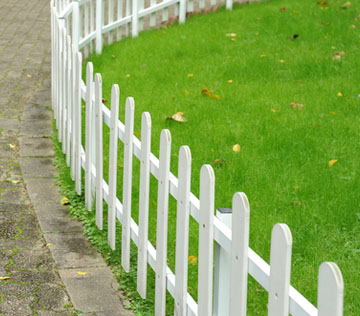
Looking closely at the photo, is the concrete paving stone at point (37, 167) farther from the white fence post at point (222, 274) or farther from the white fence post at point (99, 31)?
the white fence post at point (99, 31)

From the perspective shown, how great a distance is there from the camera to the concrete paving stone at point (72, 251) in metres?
4.73

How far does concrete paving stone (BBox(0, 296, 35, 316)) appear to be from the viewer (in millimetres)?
4051

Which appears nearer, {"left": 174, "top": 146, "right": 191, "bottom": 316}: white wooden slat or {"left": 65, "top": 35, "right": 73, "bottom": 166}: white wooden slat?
{"left": 174, "top": 146, "right": 191, "bottom": 316}: white wooden slat

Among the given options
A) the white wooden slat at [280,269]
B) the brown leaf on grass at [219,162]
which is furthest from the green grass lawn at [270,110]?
the white wooden slat at [280,269]

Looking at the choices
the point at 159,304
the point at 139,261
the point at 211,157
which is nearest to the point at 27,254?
the point at 139,261

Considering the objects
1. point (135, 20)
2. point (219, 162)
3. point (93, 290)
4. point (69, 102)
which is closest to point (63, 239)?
point (93, 290)

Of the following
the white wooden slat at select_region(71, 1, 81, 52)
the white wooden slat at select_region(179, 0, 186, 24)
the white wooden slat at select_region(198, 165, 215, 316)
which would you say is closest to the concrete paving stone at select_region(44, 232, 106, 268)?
the white wooden slat at select_region(198, 165, 215, 316)

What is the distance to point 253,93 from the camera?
789cm

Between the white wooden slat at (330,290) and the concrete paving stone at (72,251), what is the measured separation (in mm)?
2707

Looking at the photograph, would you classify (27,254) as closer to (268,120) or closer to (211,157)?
(211,157)

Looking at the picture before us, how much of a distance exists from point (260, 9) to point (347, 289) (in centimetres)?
818

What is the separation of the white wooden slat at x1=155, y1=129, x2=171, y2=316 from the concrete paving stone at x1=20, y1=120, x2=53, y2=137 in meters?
3.95

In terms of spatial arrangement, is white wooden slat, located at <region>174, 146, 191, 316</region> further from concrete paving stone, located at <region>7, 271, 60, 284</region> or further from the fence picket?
the fence picket

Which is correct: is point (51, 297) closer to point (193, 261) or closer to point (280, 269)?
point (193, 261)
